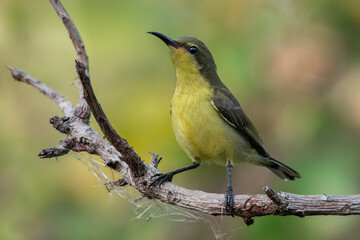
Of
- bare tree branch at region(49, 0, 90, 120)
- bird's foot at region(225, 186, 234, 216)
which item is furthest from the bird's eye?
bird's foot at region(225, 186, 234, 216)

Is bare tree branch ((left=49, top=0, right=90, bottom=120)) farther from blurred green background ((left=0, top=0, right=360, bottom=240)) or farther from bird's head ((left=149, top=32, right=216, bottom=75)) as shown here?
bird's head ((left=149, top=32, right=216, bottom=75))

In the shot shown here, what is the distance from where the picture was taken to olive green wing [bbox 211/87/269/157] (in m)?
4.31

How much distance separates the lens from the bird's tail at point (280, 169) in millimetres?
4105

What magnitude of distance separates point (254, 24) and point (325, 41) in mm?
614

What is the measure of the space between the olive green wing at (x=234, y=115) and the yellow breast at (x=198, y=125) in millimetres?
51

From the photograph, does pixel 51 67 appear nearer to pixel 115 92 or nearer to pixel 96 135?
pixel 115 92

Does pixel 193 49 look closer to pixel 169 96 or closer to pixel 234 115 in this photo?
pixel 169 96

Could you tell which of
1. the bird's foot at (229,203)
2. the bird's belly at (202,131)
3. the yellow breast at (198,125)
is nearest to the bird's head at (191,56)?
the yellow breast at (198,125)

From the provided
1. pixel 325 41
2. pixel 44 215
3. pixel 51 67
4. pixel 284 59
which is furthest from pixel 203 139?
pixel 51 67

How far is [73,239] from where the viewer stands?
4098mm

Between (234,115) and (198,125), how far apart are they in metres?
0.40

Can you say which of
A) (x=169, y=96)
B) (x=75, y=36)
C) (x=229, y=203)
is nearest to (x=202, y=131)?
(x=169, y=96)

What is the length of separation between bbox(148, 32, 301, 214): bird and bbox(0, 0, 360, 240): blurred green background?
0.12 metres

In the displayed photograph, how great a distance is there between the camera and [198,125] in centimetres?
412
